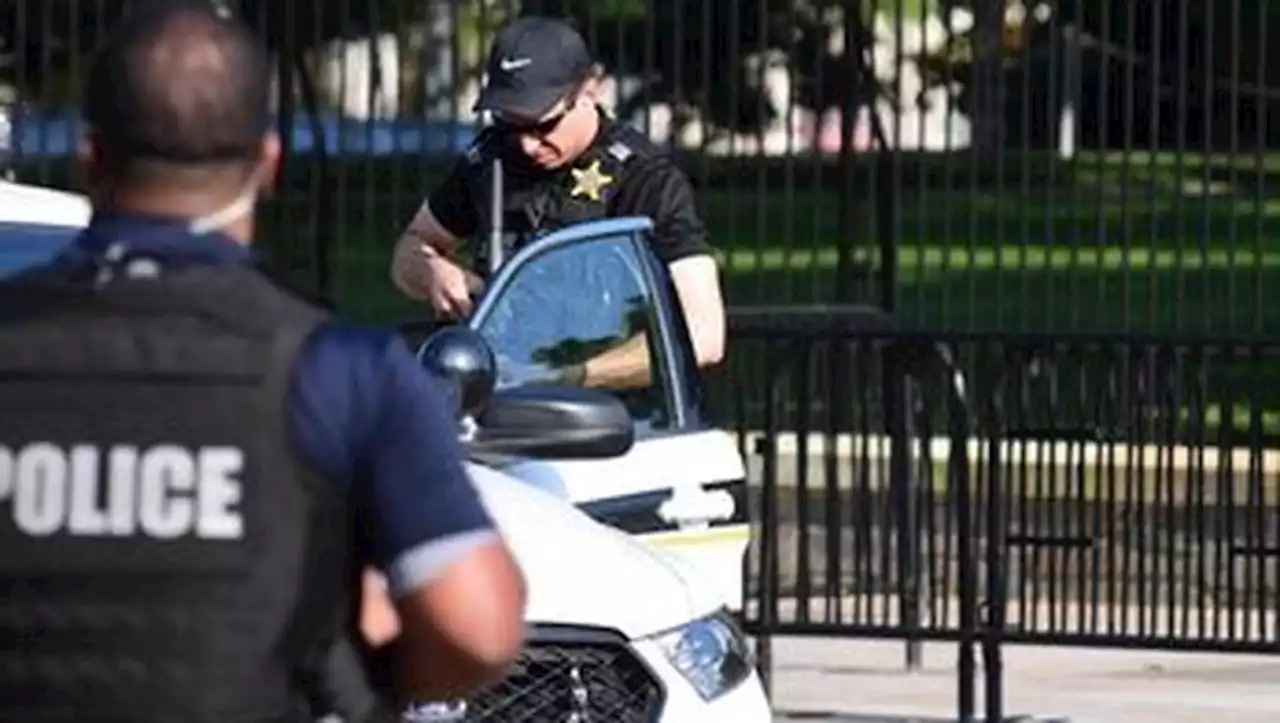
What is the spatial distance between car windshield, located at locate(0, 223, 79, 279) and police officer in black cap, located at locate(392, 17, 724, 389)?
1.38 m

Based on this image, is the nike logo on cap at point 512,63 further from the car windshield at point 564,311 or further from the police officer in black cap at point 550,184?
the car windshield at point 564,311

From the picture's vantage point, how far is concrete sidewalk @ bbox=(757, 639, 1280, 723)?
12.1 metres

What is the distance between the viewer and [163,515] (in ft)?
12.6

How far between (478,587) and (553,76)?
484 centimetres

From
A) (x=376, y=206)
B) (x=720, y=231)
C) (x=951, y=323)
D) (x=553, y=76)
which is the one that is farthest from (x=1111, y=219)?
(x=553, y=76)

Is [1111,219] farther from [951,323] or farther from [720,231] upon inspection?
[720,231]

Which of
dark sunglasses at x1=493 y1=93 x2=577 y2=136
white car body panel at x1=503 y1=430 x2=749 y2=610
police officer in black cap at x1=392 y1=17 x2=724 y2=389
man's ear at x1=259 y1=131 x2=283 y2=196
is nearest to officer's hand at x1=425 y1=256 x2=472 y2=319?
police officer in black cap at x1=392 y1=17 x2=724 y2=389

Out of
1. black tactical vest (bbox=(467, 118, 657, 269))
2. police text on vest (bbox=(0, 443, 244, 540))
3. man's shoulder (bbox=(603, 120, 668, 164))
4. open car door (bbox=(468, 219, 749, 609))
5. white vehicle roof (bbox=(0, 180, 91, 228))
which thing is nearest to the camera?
police text on vest (bbox=(0, 443, 244, 540))

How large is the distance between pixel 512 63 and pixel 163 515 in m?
4.92

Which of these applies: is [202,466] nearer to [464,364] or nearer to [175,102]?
[175,102]

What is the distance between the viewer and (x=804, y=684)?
41.9 feet

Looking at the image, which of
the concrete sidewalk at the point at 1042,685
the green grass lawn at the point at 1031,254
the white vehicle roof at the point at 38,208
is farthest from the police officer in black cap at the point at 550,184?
the green grass lawn at the point at 1031,254

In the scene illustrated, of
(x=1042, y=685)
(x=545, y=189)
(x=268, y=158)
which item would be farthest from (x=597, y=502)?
(x=1042, y=685)

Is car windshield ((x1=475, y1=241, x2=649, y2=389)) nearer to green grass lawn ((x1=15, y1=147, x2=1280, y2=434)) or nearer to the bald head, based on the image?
the bald head
